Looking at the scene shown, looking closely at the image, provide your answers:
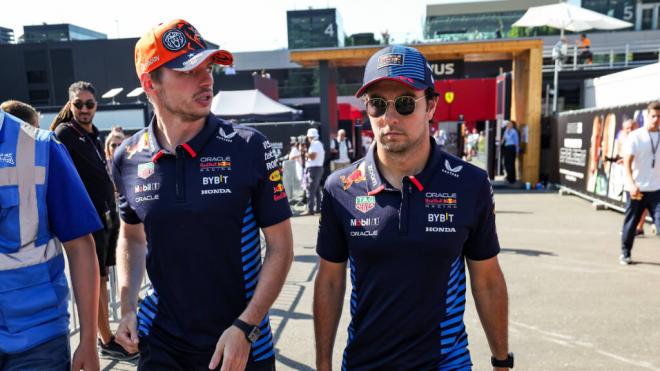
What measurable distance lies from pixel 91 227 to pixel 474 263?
67.7 inches

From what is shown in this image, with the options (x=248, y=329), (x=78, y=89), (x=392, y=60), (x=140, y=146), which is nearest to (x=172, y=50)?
(x=140, y=146)

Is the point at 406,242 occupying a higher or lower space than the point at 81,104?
lower

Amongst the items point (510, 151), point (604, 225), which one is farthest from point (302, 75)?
point (604, 225)

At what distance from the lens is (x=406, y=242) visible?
2111mm

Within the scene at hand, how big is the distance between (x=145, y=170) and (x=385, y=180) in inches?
43.3

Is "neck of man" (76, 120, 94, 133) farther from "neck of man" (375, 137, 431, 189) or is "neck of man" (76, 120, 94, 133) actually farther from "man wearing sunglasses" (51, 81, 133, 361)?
"neck of man" (375, 137, 431, 189)

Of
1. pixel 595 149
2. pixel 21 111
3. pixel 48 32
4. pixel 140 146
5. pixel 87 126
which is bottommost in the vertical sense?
pixel 595 149

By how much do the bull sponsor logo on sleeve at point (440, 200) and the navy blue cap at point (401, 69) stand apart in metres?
0.46

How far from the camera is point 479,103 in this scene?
1639 centimetres

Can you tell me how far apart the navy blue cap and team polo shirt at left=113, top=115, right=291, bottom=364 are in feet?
1.97

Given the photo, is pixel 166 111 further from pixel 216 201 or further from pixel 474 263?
pixel 474 263

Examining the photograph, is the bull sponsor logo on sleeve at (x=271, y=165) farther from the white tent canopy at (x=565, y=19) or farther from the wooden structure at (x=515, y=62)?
the white tent canopy at (x=565, y=19)

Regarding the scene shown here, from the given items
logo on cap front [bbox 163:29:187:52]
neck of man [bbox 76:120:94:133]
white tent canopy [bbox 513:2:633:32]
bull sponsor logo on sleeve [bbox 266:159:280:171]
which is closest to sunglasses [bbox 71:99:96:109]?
neck of man [bbox 76:120:94:133]

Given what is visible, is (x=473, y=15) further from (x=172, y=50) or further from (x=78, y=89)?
(x=172, y=50)
